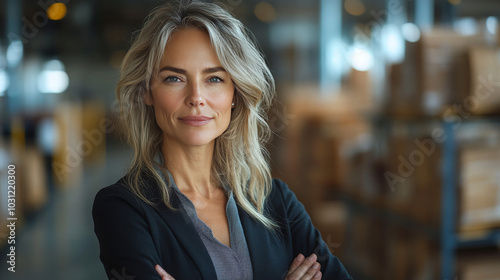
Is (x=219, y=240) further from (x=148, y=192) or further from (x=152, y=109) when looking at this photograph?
(x=152, y=109)

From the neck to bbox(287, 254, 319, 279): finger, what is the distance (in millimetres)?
299

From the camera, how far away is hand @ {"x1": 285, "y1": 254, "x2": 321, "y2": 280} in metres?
1.23

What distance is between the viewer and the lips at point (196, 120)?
1.07 m

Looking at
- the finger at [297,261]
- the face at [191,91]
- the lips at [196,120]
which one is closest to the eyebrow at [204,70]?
the face at [191,91]

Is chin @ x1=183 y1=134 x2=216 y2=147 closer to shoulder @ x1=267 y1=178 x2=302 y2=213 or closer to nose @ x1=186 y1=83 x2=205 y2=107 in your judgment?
nose @ x1=186 y1=83 x2=205 y2=107

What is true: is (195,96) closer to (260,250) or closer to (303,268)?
(260,250)

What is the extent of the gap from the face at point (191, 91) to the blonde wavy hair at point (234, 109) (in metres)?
0.02

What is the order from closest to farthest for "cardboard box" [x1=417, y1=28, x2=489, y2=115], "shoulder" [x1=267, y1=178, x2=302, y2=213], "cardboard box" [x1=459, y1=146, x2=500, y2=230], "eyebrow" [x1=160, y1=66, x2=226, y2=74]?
"eyebrow" [x1=160, y1=66, x2=226, y2=74] → "shoulder" [x1=267, y1=178, x2=302, y2=213] → "cardboard box" [x1=459, y1=146, x2=500, y2=230] → "cardboard box" [x1=417, y1=28, x2=489, y2=115]

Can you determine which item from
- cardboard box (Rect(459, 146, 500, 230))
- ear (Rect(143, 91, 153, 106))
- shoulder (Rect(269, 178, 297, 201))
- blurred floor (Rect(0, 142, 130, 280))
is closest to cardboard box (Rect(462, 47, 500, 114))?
cardboard box (Rect(459, 146, 500, 230))

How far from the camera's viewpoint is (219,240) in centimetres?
118

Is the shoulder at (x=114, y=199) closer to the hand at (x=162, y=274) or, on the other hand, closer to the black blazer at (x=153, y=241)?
the black blazer at (x=153, y=241)

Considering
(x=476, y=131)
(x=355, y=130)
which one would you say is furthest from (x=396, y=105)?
(x=355, y=130)

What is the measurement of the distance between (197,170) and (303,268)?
377 millimetres

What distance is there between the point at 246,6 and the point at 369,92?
6.59 meters
